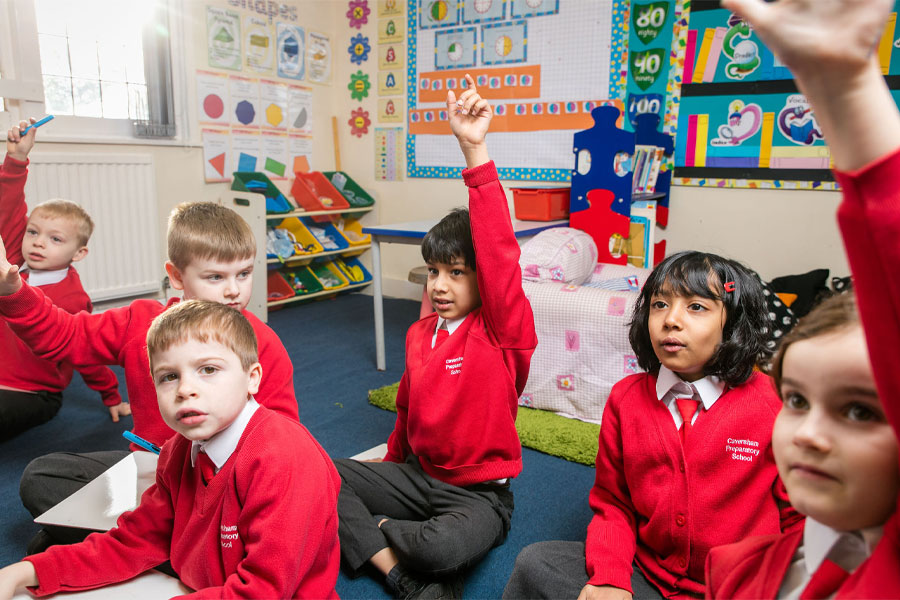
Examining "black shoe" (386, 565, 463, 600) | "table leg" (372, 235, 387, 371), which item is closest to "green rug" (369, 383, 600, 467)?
"table leg" (372, 235, 387, 371)

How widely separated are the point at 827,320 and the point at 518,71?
3592 millimetres

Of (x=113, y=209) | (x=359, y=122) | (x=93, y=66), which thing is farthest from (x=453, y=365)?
(x=359, y=122)

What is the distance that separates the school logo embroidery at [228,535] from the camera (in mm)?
893

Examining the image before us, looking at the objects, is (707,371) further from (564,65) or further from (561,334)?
(564,65)

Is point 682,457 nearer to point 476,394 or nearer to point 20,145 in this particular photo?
point 476,394

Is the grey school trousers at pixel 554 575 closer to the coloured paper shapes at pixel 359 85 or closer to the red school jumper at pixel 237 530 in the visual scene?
the red school jumper at pixel 237 530

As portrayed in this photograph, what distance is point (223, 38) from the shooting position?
3.83 metres

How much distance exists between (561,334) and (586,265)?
1.54ft

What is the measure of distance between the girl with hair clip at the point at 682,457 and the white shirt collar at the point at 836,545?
0.53m

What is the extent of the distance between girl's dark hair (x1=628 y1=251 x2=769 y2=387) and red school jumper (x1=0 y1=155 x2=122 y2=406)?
72.4 inches

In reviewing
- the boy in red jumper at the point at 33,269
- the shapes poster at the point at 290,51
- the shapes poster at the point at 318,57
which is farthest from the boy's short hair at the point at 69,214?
the shapes poster at the point at 318,57

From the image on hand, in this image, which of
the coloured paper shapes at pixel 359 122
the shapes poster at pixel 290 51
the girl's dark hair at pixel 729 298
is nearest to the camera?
the girl's dark hair at pixel 729 298

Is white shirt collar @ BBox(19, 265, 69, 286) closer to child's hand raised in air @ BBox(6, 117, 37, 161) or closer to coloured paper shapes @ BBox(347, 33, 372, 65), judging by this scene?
child's hand raised in air @ BBox(6, 117, 37, 161)

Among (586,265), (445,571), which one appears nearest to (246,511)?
(445,571)
